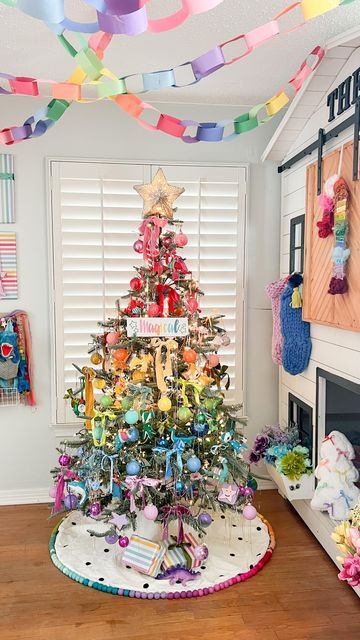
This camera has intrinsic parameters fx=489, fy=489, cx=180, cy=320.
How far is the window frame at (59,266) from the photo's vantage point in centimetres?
308

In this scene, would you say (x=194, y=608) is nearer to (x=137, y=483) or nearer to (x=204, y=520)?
(x=204, y=520)

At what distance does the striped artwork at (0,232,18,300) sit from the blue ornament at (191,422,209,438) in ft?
4.99

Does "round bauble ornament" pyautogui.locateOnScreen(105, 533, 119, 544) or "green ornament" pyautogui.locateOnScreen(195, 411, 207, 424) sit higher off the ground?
"green ornament" pyautogui.locateOnScreen(195, 411, 207, 424)

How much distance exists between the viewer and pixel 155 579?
2.32 metres

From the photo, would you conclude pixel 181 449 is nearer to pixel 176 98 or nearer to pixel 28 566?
pixel 28 566

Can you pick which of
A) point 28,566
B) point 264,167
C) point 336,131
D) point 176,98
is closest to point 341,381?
point 336,131

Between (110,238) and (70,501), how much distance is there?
1.58m

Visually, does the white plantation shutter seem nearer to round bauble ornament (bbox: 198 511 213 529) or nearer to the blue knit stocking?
the blue knit stocking

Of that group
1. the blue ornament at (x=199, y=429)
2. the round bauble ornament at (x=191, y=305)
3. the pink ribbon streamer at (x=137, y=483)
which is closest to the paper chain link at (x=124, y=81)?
the round bauble ornament at (x=191, y=305)

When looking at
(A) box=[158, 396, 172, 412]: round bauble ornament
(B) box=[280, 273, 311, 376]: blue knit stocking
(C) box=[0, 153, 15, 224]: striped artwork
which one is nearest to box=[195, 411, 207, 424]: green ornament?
(A) box=[158, 396, 172, 412]: round bauble ornament

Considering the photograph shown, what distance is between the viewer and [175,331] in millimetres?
2338

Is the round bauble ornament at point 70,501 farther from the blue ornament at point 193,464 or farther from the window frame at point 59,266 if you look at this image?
the window frame at point 59,266

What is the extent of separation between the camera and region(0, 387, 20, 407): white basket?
10.2 feet

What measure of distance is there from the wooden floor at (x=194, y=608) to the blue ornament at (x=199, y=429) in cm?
72
